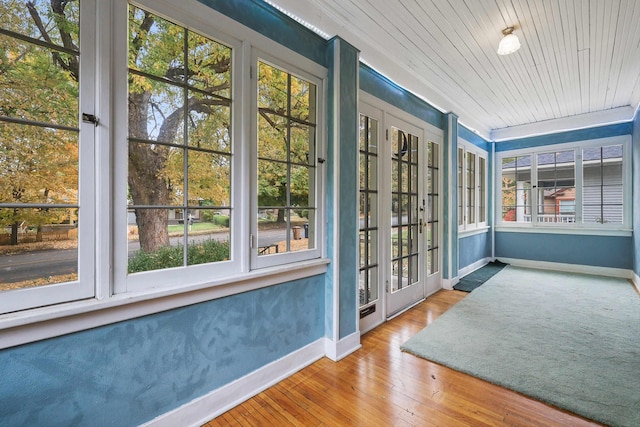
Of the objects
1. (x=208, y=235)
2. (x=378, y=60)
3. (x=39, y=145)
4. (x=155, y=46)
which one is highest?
(x=378, y=60)

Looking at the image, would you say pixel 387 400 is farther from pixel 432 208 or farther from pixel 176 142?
pixel 432 208

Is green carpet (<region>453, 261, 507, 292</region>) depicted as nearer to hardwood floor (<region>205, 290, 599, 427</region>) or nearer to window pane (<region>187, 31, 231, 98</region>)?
hardwood floor (<region>205, 290, 599, 427</region>)

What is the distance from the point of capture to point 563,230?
5070 mm

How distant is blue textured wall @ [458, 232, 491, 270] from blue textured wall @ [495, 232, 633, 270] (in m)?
0.32

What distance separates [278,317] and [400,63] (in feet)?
8.90

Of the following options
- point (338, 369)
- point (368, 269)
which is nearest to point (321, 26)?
point (368, 269)

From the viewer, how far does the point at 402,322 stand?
293 cm

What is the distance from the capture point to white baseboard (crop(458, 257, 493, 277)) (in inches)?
185

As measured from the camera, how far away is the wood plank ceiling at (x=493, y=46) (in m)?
2.12

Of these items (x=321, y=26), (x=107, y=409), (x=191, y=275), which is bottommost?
(x=107, y=409)

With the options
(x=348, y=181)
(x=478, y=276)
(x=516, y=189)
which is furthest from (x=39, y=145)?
(x=516, y=189)

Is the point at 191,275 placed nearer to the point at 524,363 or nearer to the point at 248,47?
the point at 248,47

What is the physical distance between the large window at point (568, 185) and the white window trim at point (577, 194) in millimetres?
12

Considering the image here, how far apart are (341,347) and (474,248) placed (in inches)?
156
